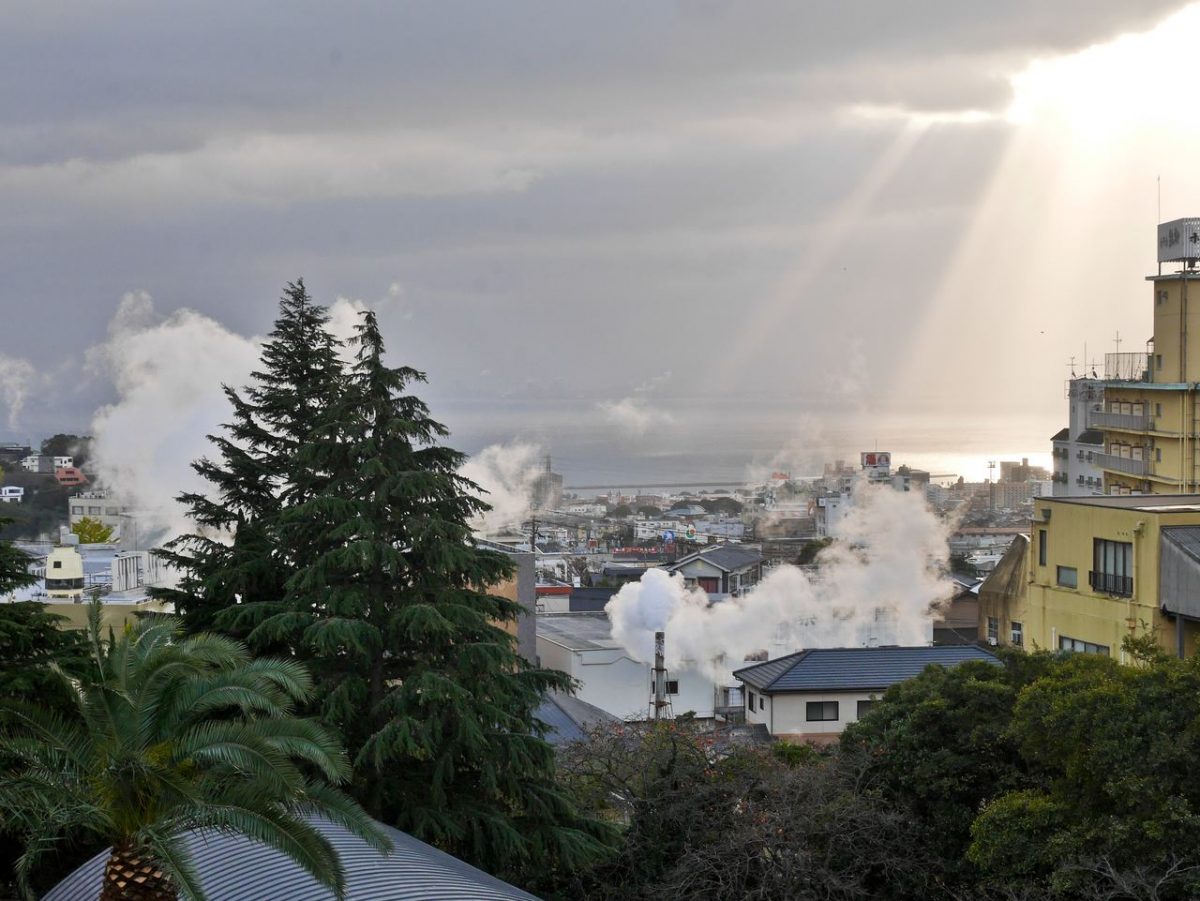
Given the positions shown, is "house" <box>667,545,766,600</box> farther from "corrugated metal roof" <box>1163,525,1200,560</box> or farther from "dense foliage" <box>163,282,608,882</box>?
"dense foliage" <box>163,282,608,882</box>

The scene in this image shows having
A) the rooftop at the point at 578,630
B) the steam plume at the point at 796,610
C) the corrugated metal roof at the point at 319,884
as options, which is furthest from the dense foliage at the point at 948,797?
the rooftop at the point at 578,630

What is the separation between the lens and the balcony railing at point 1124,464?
41281mm

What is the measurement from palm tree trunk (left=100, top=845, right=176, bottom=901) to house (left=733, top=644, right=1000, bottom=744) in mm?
27080

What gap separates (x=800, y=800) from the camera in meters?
19.7

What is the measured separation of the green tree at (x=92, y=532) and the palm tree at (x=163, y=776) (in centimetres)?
6344

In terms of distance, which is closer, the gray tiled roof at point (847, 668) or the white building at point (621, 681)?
the gray tiled roof at point (847, 668)

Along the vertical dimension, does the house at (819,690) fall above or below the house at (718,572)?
below

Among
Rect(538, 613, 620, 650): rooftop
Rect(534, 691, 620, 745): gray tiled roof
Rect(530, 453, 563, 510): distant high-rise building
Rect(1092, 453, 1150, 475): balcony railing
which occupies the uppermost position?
Rect(530, 453, 563, 510): distant high-rise building

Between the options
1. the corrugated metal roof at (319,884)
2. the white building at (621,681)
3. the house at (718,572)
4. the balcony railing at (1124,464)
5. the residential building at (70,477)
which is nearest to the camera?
the corrugated metal roof at (319,884)

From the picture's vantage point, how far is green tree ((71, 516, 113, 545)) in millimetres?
73812

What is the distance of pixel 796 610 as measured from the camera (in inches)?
2164

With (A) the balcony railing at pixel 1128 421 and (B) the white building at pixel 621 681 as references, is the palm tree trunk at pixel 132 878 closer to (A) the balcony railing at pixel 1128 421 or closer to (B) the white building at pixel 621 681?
(A) the balcony railing at pixel 1128 421

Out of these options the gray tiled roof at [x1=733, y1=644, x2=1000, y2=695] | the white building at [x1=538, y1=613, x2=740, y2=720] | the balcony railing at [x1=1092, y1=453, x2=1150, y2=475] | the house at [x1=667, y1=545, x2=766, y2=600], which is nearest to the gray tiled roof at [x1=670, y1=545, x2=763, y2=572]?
the house at [x1=667, y1=545, x2=766, y2=600]

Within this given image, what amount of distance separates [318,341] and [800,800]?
12073 mm
